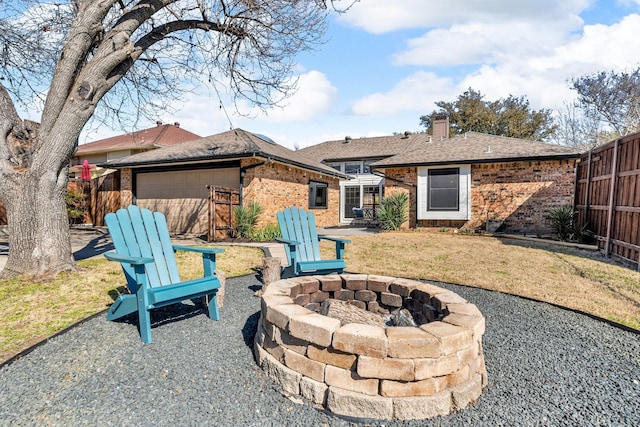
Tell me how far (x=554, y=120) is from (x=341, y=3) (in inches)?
936

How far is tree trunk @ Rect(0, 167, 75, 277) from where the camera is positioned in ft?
13.9

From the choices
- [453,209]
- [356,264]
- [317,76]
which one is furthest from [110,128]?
[453,209]

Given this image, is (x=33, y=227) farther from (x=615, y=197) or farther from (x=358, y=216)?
(x=358, y=216)

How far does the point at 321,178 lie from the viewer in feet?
48.0

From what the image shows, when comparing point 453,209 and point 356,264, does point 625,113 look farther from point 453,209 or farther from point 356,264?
point 356,264

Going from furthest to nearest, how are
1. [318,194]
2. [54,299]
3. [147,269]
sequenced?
[318,194]
[54,299]
[147,269]

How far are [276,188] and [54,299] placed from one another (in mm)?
7811

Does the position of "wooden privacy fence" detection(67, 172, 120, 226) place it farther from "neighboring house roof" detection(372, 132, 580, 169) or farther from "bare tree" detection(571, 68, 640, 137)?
"bare tree" detection(571, 68, 640, 137)

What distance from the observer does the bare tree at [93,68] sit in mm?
4324

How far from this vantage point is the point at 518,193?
10.7 metres

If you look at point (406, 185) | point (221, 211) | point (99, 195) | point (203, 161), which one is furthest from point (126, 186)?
point (406, 185)

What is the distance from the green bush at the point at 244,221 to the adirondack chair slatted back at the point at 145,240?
19.6 feet

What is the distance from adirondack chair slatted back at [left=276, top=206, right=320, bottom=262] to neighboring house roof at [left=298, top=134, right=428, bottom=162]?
13938 mm

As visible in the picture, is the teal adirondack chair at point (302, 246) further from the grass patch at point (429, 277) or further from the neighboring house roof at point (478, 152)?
the neighboring house roof at point (478, 152)
